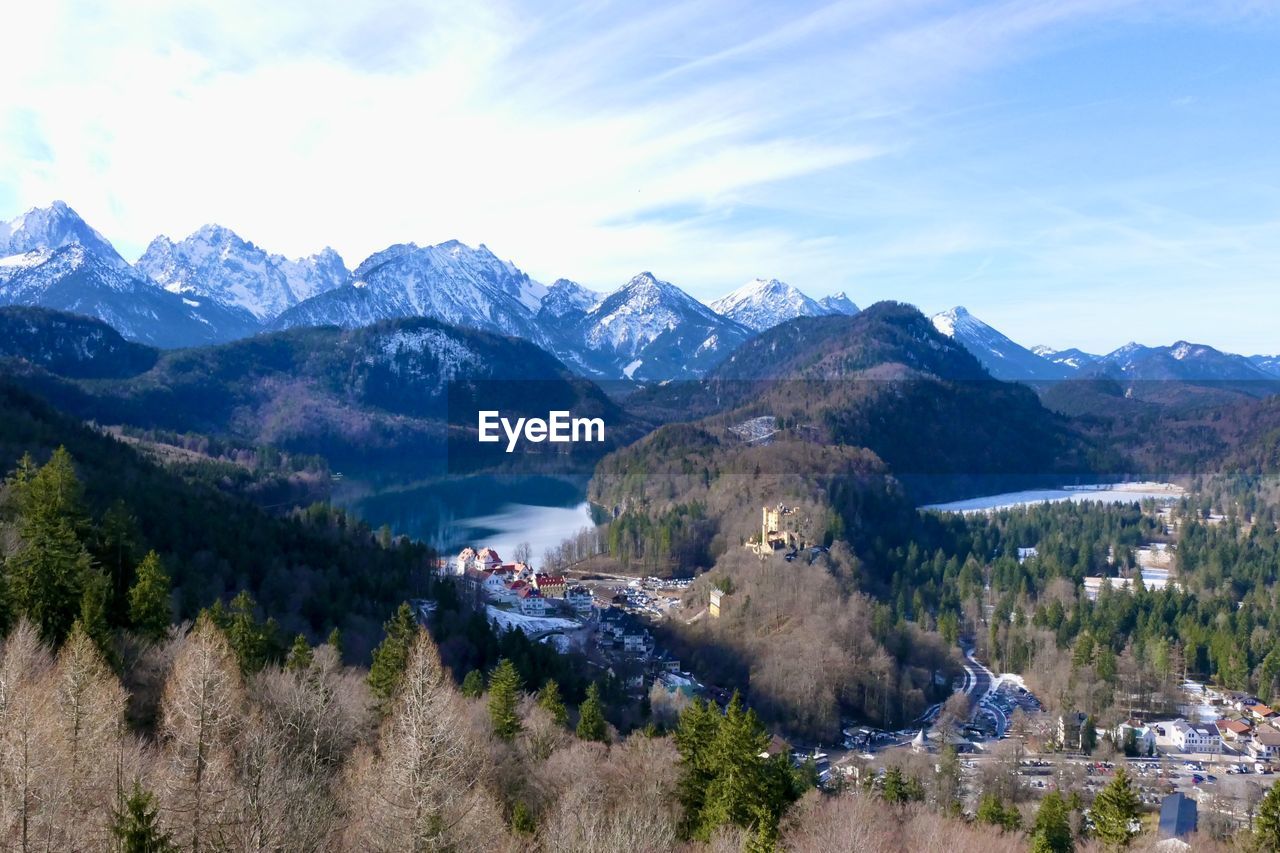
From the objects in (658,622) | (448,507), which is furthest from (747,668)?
(448,507)

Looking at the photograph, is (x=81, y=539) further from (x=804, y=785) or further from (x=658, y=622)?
(x=658, y=622)

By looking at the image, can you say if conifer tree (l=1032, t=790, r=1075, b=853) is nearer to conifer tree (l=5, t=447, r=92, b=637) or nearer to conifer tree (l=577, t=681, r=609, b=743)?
conifer tree (l=577, t=681, r=609, b=743)

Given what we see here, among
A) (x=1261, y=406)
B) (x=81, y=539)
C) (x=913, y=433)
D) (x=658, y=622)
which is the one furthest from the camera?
(x=1261, y=406)

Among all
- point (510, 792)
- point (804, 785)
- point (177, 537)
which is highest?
point (177, 537)

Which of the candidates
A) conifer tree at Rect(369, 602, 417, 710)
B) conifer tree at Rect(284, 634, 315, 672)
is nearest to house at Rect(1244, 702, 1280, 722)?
conifer tree at Rect(369, 602, 417, 710)

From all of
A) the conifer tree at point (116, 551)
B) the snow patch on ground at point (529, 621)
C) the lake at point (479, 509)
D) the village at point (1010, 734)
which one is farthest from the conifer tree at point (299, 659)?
the lake at point (479, 509)

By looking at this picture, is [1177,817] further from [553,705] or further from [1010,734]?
[553,705]
